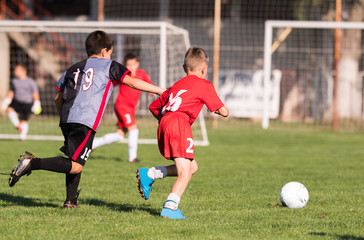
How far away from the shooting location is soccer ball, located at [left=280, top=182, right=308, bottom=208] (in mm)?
6172

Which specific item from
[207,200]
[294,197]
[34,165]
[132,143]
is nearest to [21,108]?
[132,143]

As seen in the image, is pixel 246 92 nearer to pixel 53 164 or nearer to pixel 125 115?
pixel 125 115

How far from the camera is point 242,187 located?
7727mm

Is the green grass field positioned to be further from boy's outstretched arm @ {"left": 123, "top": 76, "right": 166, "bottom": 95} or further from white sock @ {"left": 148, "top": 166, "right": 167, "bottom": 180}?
boy's outstretched arm @ {"left": 123, "top": 76, "right": 166, "bottom": 95}

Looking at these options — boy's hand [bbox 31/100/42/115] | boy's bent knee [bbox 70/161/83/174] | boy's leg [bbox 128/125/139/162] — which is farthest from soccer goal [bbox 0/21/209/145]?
boy's bent knee [bbox 70/161/83/174]

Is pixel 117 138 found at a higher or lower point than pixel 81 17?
lower

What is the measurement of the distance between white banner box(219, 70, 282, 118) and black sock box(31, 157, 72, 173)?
14.9 m

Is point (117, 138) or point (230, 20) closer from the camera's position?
point (117, 138)

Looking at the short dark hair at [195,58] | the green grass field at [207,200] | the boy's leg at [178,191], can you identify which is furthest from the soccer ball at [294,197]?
the short dark hair at [195,58]

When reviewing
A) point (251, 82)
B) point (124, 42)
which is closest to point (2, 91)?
point (124, 42)

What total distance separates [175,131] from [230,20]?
20.1 metres

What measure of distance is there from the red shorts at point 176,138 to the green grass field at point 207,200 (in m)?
0.58

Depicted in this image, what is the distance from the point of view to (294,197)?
6.17 m

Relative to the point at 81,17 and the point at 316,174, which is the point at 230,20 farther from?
the point at 316,174
